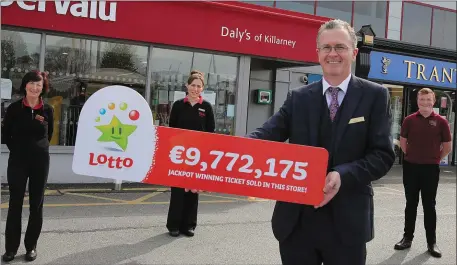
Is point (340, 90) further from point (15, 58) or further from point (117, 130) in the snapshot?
point (15, 58)

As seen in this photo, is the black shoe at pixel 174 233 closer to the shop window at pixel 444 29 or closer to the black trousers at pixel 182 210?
the black trousers at pixel 182 210

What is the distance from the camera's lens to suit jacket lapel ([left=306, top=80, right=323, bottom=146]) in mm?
2338

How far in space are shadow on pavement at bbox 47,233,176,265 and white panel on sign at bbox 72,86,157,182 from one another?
254 cm

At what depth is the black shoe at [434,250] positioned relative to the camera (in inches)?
205

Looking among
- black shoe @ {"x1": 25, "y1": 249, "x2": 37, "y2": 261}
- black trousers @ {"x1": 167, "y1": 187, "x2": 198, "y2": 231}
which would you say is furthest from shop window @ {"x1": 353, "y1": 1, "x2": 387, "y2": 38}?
black shoe @ {"x1": 25, "y1": 249, "x2": 37, "y2": 261}

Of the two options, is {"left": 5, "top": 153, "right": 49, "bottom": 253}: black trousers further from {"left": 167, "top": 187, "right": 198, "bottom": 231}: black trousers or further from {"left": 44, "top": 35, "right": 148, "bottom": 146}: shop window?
{"left": 44, "top": 35, "right": 148, "bottom": 146}: shop window

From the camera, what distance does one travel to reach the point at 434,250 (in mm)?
5262

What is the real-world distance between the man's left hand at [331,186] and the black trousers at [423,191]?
3.59 metres

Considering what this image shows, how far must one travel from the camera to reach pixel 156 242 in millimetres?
5238

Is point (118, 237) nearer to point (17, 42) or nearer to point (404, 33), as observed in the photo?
point (17, 42)

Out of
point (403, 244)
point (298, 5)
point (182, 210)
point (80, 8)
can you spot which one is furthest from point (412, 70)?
point (182, 210)

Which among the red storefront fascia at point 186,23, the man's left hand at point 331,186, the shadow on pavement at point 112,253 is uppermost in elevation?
the red storefront fascia at point 186,23

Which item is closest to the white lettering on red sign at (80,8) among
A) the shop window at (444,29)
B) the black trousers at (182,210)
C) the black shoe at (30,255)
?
the black trousers at (182,210)

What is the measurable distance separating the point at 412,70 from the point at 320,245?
12.9m
